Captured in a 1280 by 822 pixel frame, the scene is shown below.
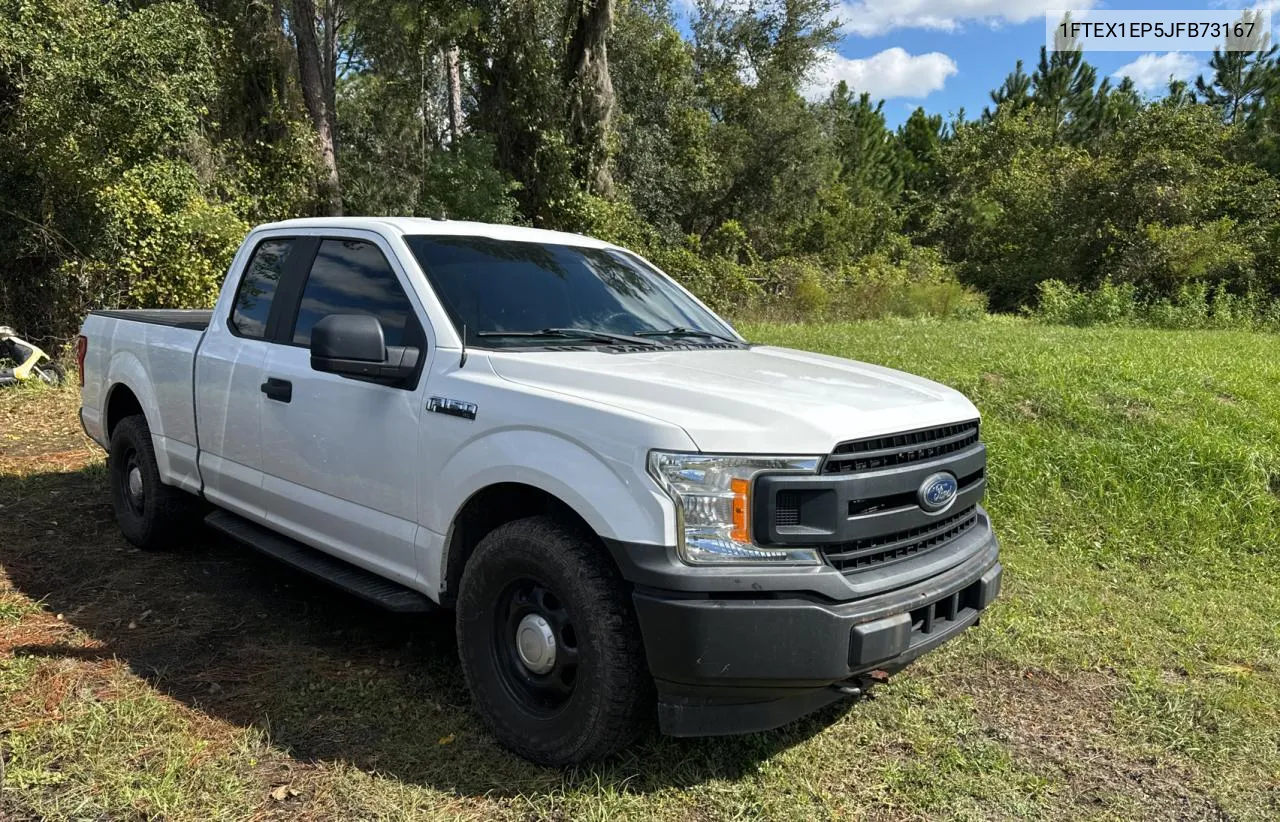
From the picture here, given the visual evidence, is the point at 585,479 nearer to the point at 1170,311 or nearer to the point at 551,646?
the point at 551,646

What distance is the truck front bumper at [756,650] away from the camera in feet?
8.52

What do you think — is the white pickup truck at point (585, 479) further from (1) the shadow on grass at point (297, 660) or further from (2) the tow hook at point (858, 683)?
(1) the shadow on grass at point (297, 660)

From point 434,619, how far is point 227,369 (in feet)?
5.22

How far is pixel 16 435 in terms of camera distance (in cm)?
843

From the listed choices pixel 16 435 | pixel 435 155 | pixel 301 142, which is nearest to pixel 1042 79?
pixel 435 155

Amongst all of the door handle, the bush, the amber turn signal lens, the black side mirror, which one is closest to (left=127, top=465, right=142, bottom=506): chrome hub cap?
the door handle

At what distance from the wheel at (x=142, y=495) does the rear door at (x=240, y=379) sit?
0.61m

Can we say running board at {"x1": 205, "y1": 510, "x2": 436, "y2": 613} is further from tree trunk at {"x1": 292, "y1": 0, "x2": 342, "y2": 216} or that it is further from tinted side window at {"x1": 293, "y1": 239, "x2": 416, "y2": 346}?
tree trunk at {"x1": 292, "y1": 0, "x2": 342, "y2": 216}

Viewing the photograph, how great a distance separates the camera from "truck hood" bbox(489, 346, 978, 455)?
2.67 meters

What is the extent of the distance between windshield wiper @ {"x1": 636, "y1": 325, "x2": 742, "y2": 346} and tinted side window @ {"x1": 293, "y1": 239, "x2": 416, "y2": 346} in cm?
100

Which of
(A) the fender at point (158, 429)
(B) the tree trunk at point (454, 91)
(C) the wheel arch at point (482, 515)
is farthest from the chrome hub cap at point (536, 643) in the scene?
(B) the tree trunk at point (454, 91)

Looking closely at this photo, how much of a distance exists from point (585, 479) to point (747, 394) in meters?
0.58

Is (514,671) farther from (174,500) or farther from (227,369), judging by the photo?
(174,500)

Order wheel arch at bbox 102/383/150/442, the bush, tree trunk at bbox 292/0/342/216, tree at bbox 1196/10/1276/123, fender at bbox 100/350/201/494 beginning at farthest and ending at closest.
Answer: tree at bbox 1196/10/1276/123 → the bush → tree trunk at bbox 292/0/342/216 → wheel arch at bbox 102/383/150/442 → fender at bbox 100/350/201/494
